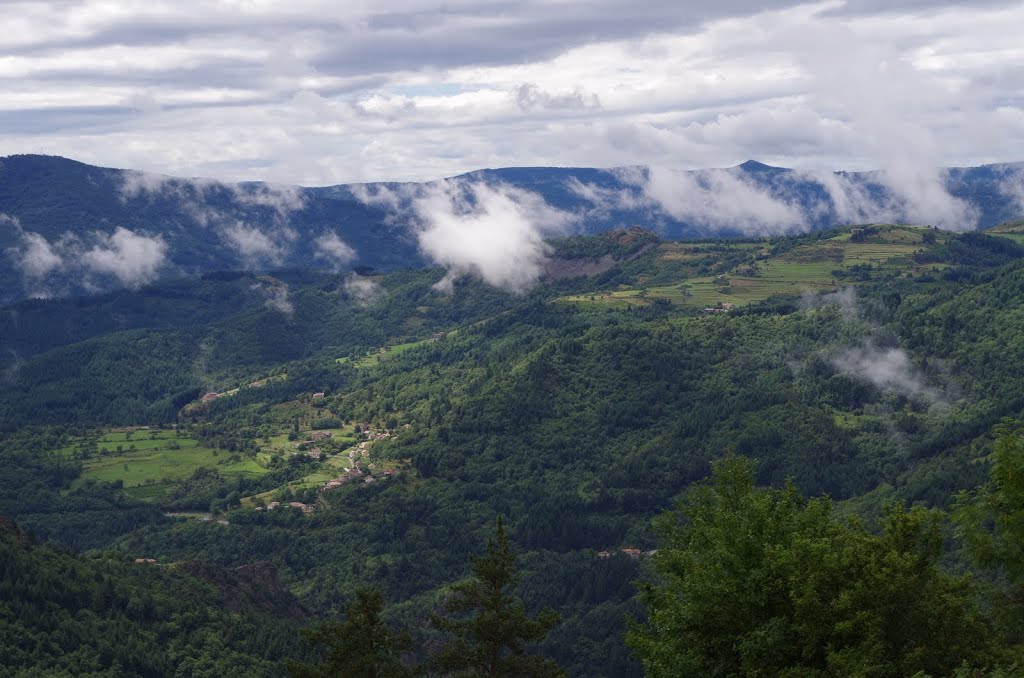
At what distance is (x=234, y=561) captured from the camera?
16238 cm

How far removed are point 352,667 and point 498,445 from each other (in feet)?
488

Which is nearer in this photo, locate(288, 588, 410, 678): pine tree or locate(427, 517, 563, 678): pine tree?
locate(288, 588, 410, 678): pine tree

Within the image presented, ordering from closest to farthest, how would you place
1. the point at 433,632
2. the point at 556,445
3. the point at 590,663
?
the point at 590,663 → the point at 433,632 → the point at 556,445

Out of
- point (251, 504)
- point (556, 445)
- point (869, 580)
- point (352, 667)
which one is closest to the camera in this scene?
point (869, 580)

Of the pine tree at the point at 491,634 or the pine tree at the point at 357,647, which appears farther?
the pine tree at the point at 491,634

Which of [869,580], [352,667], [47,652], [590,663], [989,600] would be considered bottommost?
[590,663]

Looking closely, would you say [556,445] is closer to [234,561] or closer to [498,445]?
[498,445]

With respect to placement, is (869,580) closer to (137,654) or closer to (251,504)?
(137,654)

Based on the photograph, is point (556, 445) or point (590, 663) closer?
point (590, 663)

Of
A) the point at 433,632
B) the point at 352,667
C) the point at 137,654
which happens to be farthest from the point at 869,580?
the point at 433,632

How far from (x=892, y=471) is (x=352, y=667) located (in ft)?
453

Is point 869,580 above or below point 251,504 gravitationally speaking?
above

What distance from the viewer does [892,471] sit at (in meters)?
170

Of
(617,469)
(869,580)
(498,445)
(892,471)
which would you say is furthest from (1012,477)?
(498,445)
